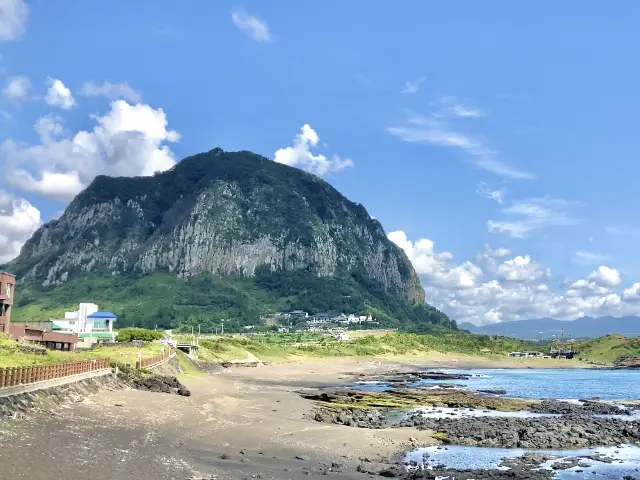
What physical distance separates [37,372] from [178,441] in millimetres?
10276

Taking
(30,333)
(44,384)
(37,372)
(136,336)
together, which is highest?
(30,333)

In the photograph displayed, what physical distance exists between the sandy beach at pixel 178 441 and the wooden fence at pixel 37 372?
7.73 feet

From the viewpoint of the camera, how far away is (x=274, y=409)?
182 feet

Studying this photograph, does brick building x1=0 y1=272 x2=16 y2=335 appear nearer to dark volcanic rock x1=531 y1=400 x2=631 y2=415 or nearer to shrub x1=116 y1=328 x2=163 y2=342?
shrub x1=116 y1=328 x2=163 y2=342

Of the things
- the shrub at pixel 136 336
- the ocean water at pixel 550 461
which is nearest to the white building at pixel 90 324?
the shrub at pixel 136 336

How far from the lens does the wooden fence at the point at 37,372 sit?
31663mm

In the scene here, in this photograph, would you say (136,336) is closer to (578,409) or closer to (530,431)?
(578,409)

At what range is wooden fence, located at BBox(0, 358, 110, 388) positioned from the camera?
31.7 meters

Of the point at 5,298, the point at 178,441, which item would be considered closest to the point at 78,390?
the point at 178,441

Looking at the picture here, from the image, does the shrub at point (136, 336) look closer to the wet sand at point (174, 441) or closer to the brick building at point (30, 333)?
the brick building at point (30, 333)

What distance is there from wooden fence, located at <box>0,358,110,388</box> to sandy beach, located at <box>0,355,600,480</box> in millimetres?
2357

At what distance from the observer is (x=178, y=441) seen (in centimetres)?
3244

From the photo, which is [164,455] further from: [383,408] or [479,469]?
[383,408]

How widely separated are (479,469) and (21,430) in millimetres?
23419
